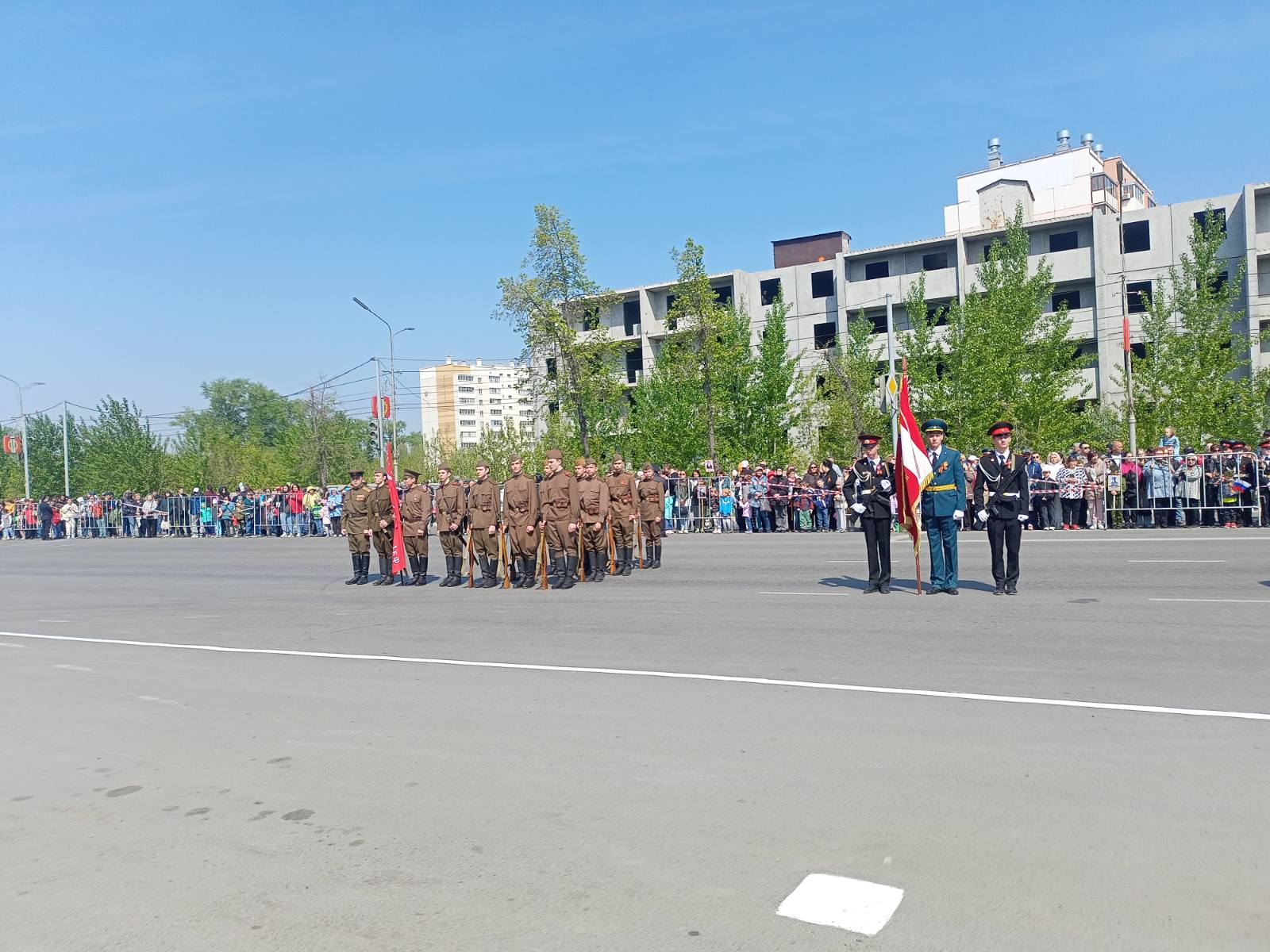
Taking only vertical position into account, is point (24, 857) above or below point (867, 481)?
below

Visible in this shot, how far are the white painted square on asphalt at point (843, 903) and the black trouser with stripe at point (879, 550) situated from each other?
9790 millimetres

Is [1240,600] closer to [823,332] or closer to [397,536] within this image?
[397,536]

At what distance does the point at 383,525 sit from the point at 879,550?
877 cm

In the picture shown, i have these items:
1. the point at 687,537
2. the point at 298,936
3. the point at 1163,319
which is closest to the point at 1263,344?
the point at 1163,319

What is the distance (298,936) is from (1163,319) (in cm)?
4133

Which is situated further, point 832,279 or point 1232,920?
point 832,279

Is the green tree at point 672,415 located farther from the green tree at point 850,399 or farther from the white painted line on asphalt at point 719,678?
the white painted line on asphalt at point 719,678

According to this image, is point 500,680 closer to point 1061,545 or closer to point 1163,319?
point 1061,545

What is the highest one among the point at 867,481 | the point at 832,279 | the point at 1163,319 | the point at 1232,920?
the point at 832,279

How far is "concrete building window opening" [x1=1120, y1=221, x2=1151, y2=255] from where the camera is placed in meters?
58.5

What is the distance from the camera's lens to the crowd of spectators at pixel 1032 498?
910 inches

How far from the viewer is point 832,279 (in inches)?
2689

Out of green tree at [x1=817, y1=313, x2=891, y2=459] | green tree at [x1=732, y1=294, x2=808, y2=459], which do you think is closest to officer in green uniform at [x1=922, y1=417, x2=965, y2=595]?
green tree at [x1=732, y1=294, x2=808, y2=459]

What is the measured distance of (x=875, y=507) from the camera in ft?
46.9
